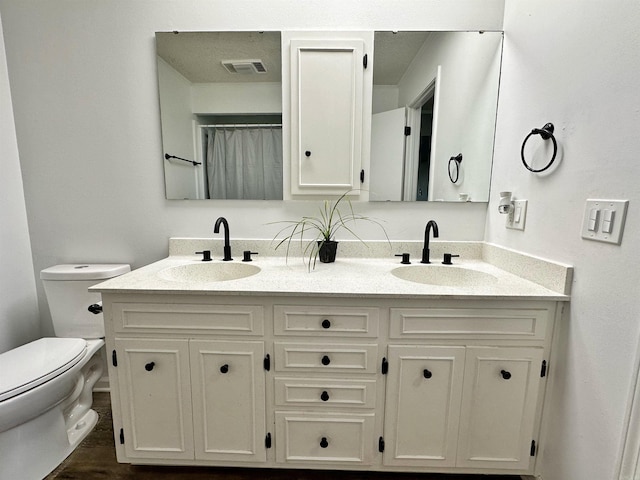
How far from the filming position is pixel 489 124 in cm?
134

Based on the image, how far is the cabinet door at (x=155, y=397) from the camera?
100 centimetres

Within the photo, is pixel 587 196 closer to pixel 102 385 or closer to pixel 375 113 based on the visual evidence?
→ pixel 375 113

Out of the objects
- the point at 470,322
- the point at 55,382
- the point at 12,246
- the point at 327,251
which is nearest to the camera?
the point at 470,322

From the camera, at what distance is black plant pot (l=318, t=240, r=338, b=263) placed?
1.30 meters

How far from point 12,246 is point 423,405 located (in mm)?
2040

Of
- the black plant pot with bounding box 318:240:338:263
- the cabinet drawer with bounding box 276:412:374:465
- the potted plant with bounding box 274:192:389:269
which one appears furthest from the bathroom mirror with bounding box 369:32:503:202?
the cabinet drawer with bounding box 276:412:374:465

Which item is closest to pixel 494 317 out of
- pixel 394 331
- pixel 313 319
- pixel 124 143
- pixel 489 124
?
pixel 394 331

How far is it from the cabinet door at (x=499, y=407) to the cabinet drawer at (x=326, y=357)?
0.35 m

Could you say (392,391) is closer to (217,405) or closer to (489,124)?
(217,405)

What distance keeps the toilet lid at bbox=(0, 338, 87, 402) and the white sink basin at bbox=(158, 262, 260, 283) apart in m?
0.51

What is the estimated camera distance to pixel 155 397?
1021 millimetres

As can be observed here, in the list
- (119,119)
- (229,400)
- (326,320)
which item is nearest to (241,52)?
(119,119)

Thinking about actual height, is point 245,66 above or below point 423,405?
above

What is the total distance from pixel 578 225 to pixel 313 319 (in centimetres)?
89
